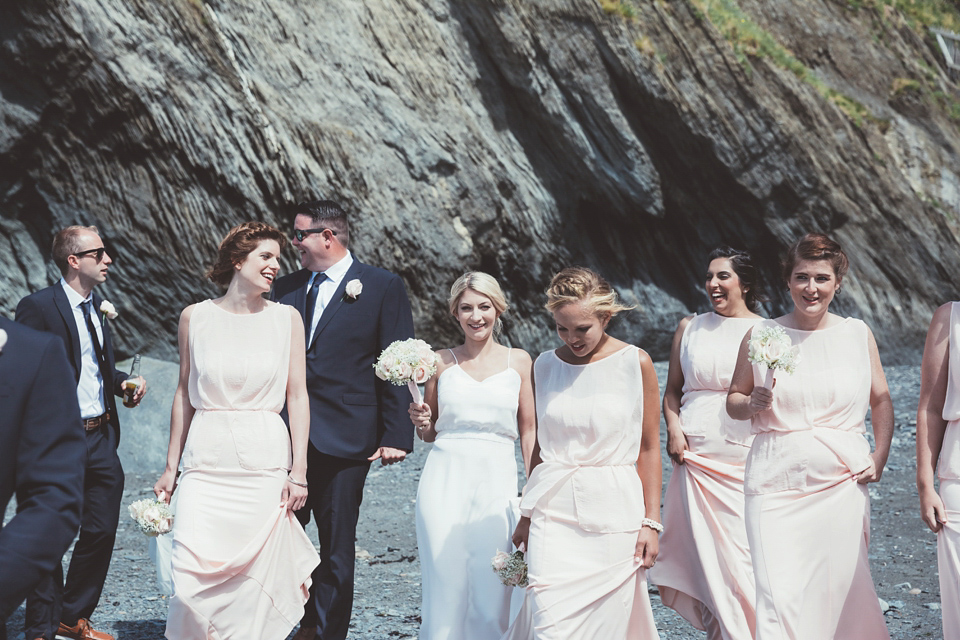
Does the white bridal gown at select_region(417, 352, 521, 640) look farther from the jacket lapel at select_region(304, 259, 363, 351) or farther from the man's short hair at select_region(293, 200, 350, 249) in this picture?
the man's short hair at select_region(293, 200, 350, 249)

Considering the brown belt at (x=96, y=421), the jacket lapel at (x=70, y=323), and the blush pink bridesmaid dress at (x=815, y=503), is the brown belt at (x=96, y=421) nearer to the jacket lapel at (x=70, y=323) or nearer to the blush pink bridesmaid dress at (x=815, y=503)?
the jacket lapel at (x=70, y=323)

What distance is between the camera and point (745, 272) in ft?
21.9

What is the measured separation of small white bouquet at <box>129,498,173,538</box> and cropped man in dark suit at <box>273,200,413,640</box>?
0.96 metres

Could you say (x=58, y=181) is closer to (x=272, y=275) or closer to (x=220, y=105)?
(x=220, y=105)

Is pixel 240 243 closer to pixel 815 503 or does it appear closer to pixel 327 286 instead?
pixel 327 286

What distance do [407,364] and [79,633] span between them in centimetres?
293

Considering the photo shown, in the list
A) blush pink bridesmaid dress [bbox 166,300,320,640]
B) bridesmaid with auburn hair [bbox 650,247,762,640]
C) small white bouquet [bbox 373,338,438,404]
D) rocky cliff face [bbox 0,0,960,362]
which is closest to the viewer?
blush pink bridesmaid dress [bbox 166,300,320,640]

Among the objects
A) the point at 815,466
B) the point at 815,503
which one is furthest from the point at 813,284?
the point at 815,503

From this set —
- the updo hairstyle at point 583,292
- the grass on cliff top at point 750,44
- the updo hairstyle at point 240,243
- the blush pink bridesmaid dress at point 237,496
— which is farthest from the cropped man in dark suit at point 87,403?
the grass on cliff top at point 750,44

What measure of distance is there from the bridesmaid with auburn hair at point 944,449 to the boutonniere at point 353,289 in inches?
128

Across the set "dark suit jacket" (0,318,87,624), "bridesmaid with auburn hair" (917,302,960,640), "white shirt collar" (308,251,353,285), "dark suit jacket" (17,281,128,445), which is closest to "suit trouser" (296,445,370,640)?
"white shirt collar" (308,251,353,285)

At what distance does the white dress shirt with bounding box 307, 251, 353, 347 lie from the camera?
6.14 m

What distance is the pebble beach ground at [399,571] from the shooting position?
265 inches

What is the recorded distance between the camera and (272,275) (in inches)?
219
